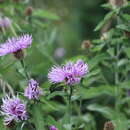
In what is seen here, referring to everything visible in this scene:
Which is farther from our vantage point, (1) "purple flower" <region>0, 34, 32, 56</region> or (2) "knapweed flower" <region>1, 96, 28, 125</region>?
(1) "purple flower" <region>0, 34, 32, 56</region>

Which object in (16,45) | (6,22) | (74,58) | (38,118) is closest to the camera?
(38,118)

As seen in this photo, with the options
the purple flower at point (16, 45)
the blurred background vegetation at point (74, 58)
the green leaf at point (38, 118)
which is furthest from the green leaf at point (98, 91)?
the green leaf at point (38, 118)

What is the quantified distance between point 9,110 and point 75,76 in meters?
0.23

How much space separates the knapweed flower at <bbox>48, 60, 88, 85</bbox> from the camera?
137 centimetres

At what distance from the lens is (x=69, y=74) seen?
1374mm

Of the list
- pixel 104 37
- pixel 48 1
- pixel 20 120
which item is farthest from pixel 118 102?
pixel 48 1

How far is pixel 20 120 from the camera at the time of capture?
137cm

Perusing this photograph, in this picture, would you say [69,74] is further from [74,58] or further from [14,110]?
[74,58]

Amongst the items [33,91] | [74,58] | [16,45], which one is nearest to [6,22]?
[74,58]

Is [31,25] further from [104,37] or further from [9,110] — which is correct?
[9,110]

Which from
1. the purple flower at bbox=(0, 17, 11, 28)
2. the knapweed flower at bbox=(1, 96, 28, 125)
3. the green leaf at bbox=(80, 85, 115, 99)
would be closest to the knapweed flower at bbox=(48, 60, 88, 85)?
the knapweed flower at bbox=(1, 96, 28, 125)

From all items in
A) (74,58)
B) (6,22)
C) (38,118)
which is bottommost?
(38,118)

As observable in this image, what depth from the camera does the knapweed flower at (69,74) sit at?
4.50 ft

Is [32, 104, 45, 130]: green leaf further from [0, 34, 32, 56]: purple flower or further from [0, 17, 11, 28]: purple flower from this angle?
[0, 17, 11, 28]: purple flower
